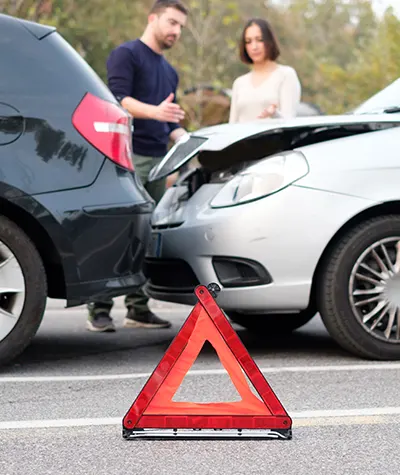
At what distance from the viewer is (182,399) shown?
428cm

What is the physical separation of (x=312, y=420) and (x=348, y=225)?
5.14 feet

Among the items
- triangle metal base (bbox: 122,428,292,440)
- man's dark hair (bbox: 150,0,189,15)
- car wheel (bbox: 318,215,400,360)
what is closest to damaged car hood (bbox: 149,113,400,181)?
car wheel (bbox: 318,215,400,360)

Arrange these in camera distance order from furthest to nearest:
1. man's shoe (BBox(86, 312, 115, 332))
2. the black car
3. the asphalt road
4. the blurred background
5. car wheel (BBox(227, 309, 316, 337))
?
the blurred background → man's shoe (BBox(86, 312, 115, 332)) → car wheel (BBox(227, 309, 316, 337)) → the black car → the asphalt road

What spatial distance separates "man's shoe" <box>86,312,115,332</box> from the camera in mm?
6508

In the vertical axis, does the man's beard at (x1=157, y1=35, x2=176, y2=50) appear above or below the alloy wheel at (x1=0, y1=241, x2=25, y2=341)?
above

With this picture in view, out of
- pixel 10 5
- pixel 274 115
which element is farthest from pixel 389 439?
pixel 10 5

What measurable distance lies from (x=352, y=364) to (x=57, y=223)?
1.67m

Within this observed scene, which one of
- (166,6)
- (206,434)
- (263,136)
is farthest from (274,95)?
(206,434)

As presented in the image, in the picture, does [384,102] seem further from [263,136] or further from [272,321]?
[272,321]

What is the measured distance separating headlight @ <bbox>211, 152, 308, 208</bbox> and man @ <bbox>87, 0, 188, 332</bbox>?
1.45 metres

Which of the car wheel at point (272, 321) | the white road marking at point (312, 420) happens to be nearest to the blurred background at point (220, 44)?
the car wheel at point (272, 321)

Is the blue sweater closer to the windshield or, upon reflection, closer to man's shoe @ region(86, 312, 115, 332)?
man's shoe @ region(86, 312, 115, 332)

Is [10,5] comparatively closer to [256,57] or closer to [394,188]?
[256,57]

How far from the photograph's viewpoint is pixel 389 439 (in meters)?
3.62
